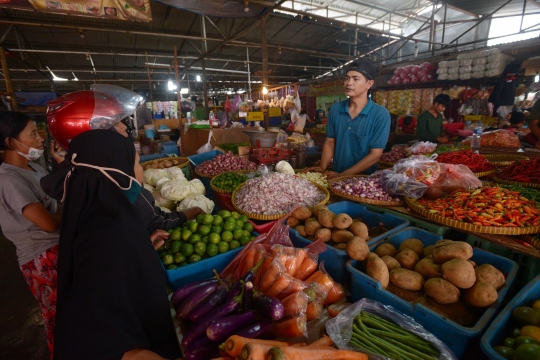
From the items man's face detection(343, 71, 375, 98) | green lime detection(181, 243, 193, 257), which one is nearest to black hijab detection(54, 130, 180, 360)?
green lime detection(181, 243, 193, 257)

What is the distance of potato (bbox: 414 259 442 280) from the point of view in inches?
60.6

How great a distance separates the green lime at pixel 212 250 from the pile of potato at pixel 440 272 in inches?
40.3

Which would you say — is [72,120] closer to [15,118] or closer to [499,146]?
[15,118]

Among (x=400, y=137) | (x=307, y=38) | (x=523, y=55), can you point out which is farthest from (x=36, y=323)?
(x=307, y=38)

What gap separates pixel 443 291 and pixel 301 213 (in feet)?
3.72

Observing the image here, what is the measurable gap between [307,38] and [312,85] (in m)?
2.28

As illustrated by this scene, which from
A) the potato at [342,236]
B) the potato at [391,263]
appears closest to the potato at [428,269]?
the potato at [391,263]

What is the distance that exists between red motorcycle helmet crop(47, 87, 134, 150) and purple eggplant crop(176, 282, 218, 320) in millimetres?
1396

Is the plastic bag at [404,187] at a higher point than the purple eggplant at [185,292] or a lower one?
higher

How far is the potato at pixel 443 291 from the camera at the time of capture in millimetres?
1364

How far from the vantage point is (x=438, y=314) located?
4.03ft

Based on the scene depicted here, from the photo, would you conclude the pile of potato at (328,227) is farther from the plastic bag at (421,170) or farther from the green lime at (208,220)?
the plastic bag at (421,170)

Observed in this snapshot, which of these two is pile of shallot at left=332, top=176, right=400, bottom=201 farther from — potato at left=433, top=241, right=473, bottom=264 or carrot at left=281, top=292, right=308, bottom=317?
carrot at left=281, top=292, right=308, bottom=317

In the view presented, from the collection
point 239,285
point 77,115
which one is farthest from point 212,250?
point 77,115
